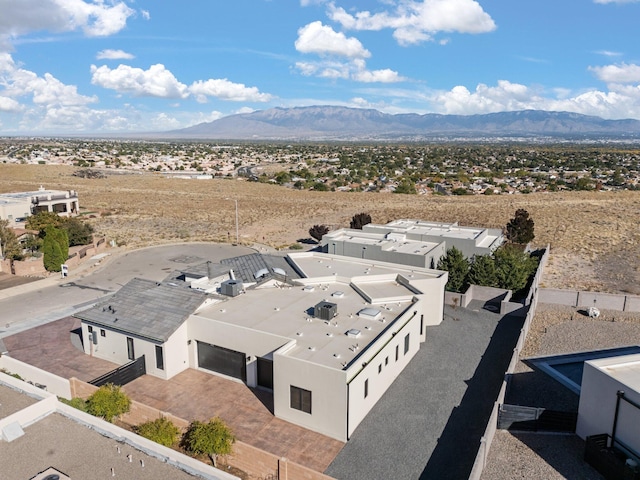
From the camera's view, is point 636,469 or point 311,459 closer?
point 636,469

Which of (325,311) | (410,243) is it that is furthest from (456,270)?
(325,311)

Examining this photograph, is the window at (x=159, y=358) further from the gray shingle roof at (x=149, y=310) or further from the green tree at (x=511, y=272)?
the green tree at (x=511, y=272)

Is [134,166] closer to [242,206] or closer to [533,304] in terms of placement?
[242,206]

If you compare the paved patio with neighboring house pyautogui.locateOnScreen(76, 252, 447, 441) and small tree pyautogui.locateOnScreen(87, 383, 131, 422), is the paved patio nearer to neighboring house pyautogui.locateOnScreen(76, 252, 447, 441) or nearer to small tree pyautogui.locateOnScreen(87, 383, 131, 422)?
neighboring house pyautogui.locateOnScreen(76, 252, 447, 441)

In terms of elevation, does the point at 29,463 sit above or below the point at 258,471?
above

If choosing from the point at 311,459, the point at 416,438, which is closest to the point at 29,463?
the point at 311,459

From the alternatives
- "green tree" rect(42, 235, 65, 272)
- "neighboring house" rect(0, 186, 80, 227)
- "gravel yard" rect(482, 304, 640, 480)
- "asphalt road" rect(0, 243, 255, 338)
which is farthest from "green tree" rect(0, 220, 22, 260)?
"gravel yard" rect(482, 304, 640, 480)
